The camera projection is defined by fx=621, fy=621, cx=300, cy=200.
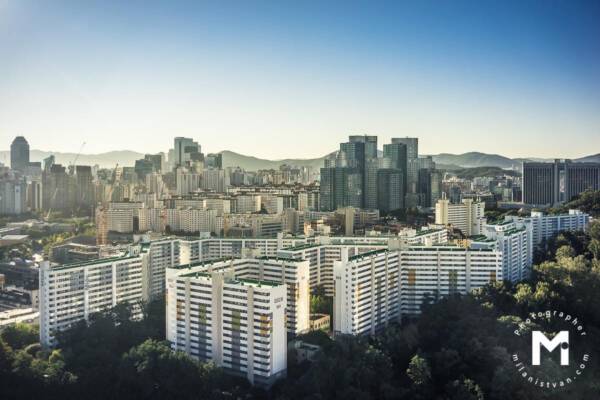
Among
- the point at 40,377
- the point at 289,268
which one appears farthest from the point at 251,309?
the point at 40,377

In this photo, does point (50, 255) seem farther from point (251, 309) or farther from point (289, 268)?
point (251, 309)

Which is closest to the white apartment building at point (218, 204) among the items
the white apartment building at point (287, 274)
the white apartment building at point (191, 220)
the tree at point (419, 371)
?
the white apartment building at point (191, 220)

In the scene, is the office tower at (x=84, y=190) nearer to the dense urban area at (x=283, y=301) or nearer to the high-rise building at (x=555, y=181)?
the dense urban area at (x=283, y=301)

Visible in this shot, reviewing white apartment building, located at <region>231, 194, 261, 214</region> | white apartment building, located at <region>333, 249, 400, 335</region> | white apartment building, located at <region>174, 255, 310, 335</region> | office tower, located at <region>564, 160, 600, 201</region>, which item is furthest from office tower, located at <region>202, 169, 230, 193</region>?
white apartment building, located at <region>333, 249, 400, 335</region>

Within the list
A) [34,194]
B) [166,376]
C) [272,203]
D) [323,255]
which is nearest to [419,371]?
[166,376]

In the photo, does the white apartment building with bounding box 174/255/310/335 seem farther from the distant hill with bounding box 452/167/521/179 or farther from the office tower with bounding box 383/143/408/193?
the office tower with bounding box 383/143/408/193

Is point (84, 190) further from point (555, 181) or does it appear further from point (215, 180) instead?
point (555, 181)

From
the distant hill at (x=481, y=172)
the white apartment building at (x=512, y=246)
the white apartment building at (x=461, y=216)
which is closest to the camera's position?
the white apartment building at (x=512, y=246)
